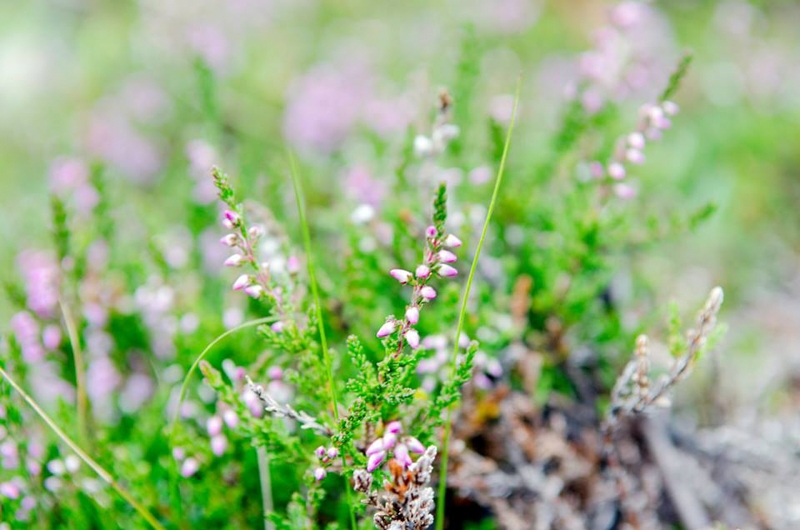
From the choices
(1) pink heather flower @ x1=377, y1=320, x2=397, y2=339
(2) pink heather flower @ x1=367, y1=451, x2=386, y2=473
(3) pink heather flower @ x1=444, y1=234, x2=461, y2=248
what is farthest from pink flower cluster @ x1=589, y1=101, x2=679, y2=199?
(2) pink heather flower @ x1=367, y1=451, x2=386, y2=473

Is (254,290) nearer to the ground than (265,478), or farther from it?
farther from it

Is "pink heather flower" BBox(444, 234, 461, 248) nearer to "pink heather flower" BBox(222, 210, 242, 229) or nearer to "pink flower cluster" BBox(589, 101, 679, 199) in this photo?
"pink heather flower" BBox(222, 210, 242, 229)

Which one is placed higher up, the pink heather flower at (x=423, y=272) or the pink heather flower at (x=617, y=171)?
the pink heather flower at (x=617, y=171)

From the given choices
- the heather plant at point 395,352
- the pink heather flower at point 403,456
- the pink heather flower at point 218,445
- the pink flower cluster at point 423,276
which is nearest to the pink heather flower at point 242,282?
the heather plant at point 395,352

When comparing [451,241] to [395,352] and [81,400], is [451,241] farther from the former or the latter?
[81,400]

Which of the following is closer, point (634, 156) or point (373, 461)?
point (373, 461)

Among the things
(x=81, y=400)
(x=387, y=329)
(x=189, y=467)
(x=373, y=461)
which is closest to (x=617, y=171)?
(x=387, y=329)

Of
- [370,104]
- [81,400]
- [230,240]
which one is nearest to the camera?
[230,240]

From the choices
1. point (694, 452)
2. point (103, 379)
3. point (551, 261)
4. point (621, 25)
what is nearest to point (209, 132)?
point (103, 379)

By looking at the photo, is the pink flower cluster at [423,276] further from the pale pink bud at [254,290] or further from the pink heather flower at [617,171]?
the pink heather flower at [617,171]

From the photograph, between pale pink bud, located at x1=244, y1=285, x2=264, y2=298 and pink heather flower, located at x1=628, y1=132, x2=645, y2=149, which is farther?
pink heather flower, located at x1=628, y1=132, x2=645, y2=149
